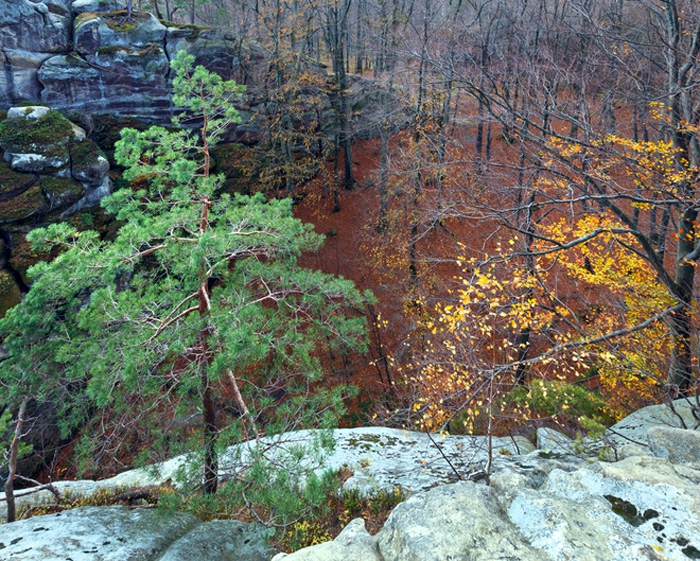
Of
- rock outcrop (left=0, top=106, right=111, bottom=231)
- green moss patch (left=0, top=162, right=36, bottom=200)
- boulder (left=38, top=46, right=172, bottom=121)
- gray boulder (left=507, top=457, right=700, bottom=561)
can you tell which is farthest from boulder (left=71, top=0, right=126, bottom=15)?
gray boulder (left=507, top=457, right=700, bottom=561)

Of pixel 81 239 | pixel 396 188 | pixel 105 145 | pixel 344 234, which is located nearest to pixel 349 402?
pixel 344 234

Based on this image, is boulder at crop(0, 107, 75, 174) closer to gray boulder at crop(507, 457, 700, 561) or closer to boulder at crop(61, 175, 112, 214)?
boulder at crop(61, 175, 112, 214)

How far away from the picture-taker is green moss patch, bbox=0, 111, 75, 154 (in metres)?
12.0

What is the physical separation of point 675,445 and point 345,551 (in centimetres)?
352

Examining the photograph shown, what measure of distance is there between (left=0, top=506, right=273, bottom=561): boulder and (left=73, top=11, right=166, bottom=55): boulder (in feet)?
58.6

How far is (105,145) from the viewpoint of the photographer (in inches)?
603

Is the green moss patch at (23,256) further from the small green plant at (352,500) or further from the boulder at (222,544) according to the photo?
the small green plant at (352,500)

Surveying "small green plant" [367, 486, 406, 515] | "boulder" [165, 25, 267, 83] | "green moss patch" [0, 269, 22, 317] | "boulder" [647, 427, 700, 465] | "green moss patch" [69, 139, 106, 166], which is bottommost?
"small green plant" [367, 486, 406, 515]

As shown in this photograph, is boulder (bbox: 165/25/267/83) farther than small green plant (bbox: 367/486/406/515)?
Yes

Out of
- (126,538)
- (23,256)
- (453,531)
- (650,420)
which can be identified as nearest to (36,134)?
(23,256)

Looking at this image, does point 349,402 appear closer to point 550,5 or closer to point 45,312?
point 45,312

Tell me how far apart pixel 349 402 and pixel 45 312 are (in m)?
9.25

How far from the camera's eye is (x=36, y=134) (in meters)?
12.4

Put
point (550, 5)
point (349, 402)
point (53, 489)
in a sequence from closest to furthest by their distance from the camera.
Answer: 1. point (53, 489)
2. point (349, 402)
3. point (550, 5)
